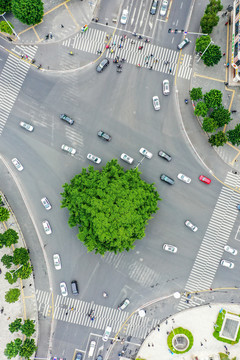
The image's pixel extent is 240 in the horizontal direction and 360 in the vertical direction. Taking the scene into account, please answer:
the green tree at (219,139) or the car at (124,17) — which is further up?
the car at (124,17)

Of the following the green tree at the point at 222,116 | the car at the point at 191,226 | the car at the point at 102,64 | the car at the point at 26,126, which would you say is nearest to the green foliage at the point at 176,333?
the car at the point at 191,226

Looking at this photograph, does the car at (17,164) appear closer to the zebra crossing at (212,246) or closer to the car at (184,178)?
the car at (184,178)

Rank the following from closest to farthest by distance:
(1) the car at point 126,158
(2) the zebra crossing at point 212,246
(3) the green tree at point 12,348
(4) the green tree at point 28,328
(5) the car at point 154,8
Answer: (3) the green tree at point 12,348
(4) the green tree at point 28,328
(1) the car at point 126,158
(5) the car at point 154,8
(2) the zebra crossing at point 212,246

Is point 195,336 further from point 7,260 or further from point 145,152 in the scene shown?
point 7,260

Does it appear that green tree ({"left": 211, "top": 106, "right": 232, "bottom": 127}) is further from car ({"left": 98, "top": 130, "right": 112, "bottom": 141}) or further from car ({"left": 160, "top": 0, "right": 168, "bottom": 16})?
car ({"left": 160, "top": 0, "right": 168, "bottom": 16})

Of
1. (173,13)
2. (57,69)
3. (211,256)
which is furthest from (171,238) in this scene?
(173,13)

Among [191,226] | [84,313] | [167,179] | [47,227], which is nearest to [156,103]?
[167,179]
